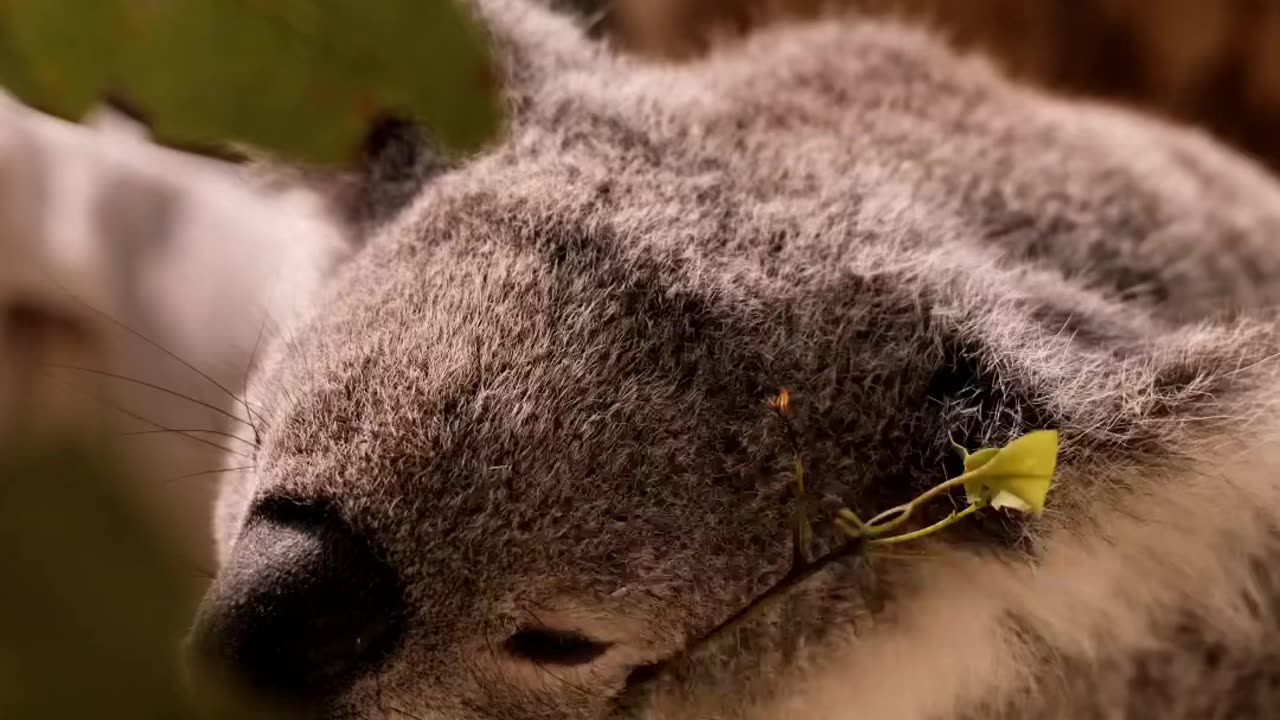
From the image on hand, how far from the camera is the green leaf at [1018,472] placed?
813 millimetres

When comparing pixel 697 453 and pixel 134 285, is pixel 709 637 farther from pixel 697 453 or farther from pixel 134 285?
pixel 134 285

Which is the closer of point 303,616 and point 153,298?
point 303,616

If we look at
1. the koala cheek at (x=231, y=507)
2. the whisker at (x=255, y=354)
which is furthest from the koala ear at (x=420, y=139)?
the koala cheek at (x=231, y=507)

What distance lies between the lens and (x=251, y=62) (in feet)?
1.77

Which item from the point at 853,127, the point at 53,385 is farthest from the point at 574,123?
the point at 53,385

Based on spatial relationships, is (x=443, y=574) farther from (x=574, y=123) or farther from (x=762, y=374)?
(x=574, y=123)

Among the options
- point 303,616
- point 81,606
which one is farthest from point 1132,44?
point 81,606

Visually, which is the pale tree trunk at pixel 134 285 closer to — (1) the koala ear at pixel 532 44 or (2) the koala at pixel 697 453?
(1) the koala ear at pixel 532 44

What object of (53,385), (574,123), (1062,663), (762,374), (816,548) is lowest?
(53,385)

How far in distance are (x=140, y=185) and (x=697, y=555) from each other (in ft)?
4.32

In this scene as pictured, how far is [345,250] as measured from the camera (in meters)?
1.22

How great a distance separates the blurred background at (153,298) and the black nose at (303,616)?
0.05 m

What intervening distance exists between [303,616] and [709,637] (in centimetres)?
35

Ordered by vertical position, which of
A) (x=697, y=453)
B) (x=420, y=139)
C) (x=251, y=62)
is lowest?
(x=697, y=453)
